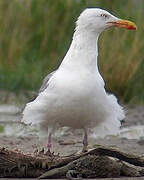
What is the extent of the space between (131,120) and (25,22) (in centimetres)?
359

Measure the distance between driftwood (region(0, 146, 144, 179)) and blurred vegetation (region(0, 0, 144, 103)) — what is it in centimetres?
525

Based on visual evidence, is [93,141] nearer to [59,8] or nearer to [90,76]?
[90,76]

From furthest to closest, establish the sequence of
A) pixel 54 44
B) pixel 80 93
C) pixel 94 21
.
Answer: pixel 54 44 < pixel 94 21 < pixel 80 93

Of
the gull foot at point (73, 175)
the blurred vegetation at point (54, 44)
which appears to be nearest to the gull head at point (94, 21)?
the gull foot at point (73, 175)

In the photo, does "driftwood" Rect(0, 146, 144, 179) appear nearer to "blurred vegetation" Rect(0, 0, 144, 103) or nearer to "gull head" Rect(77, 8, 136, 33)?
"gull head" Rect(77, 8, 136, 33)

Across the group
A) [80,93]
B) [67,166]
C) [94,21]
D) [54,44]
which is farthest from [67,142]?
[54,44]

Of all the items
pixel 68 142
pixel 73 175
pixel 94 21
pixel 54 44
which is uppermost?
pixel 54 44

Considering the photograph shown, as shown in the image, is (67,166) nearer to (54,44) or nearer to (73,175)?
(73,175)

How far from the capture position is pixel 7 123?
9.24 metres

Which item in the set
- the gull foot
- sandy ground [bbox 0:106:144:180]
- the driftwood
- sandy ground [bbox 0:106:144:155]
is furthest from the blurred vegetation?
the gull foot

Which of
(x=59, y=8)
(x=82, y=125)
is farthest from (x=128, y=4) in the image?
(x=82, y=125)

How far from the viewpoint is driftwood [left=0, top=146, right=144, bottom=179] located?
215 inches

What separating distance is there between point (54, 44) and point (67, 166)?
682 centimetres

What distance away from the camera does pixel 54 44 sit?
480 inches
